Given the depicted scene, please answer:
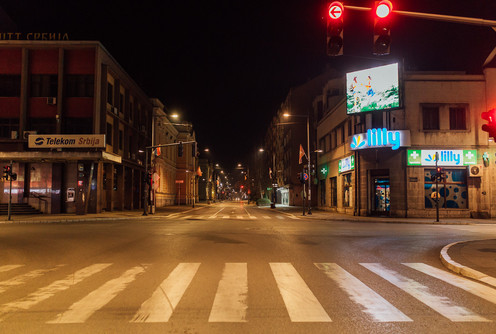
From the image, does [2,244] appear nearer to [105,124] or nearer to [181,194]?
[105,124]

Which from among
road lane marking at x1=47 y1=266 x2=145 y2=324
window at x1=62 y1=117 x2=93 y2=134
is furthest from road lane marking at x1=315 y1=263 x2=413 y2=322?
window at x1=62 y1=117 x2=93 y2=134

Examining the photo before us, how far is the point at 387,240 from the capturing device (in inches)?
608

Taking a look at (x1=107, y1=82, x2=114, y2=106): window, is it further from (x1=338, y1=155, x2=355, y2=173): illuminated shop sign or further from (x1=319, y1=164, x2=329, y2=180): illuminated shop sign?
(x1=319, y1=164, x2=329, y2=180): illuminated shop sign

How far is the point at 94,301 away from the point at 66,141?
95.4 feet

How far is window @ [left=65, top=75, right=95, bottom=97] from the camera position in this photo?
35.4 metres

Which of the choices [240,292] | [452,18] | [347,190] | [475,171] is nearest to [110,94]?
[347,190]

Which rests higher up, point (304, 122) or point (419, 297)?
point (304, 122)

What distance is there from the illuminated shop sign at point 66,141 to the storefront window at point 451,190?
1024 inches

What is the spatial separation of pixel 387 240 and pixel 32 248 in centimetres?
1266

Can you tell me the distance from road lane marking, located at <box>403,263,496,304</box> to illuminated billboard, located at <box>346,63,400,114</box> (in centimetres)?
2311

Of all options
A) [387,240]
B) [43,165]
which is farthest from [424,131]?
[43,165]

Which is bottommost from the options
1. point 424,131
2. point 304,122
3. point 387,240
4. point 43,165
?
point 387,240

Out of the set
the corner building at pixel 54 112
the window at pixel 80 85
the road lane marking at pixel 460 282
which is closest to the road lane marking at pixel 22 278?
the road lane marking at pixel 460 282

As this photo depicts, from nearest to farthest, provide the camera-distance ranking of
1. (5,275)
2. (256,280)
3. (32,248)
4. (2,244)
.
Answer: (256,280) < (5,275) < (32,248) < (2,244)
